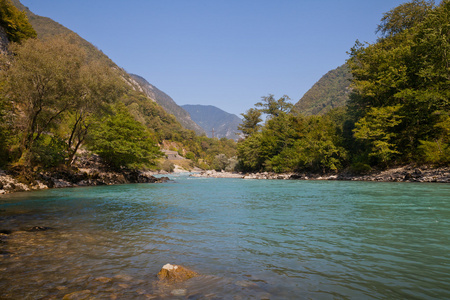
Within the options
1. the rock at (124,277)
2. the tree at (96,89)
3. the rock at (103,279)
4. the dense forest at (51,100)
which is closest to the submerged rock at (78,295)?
the rock at (103,279)

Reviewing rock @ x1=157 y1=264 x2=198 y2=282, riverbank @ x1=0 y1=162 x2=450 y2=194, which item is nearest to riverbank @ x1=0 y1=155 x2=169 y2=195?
riverbank @ x1=0 y1=162 x2=450 y2=194

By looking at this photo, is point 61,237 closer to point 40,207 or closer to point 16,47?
point 40,207

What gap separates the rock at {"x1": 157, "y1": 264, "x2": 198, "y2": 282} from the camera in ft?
14.6

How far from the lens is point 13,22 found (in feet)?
118

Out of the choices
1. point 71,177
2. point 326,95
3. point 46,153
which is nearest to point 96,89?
point 46,153

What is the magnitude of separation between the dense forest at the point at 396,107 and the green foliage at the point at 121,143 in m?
27.3

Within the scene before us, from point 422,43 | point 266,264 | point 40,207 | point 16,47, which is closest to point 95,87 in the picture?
point 16,47

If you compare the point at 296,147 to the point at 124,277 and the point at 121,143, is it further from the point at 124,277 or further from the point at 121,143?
the point at 124,277

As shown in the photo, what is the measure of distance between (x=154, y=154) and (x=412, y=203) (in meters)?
33.1

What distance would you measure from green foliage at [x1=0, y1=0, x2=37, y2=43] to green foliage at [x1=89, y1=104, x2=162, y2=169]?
672 inches

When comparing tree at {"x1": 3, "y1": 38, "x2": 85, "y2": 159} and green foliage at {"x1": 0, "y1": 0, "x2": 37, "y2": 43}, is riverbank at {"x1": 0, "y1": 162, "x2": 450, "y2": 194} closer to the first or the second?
tree at {"x1": 3, "y1": 38, "x2": 85, "y2": 159}

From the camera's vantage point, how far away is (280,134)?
58.5 meters

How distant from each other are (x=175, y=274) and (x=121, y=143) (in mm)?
33197

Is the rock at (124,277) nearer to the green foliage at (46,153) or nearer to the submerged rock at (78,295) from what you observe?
the submerged rock at (78,295)
